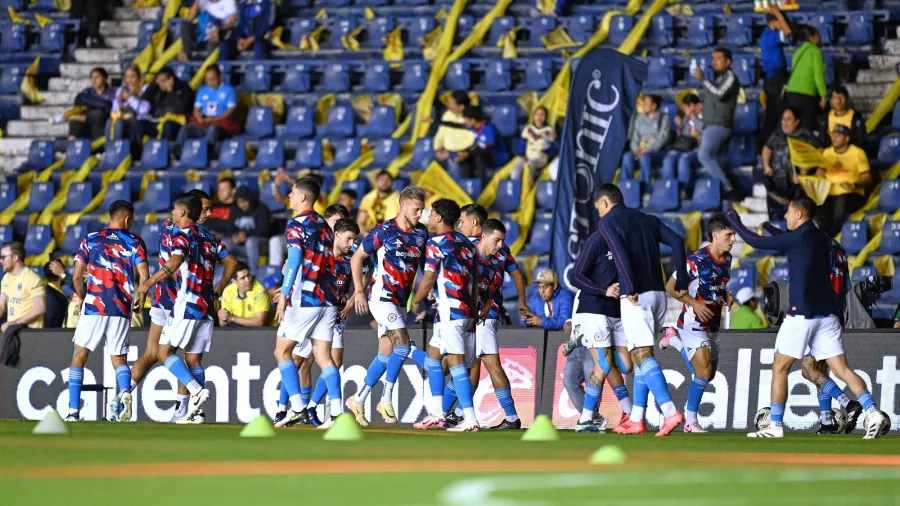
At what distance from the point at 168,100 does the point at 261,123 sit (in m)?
1.63

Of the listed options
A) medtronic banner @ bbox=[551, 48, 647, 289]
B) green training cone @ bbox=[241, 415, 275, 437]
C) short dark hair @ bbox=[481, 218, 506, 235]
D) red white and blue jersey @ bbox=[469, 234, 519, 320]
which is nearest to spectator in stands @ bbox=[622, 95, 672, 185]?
medtronic banner @ bbox=[551, 48, 647, 289]

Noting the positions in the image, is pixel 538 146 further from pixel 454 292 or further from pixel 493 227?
pixel 454 292

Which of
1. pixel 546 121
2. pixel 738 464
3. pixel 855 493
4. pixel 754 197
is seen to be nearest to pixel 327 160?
pixel 546 121

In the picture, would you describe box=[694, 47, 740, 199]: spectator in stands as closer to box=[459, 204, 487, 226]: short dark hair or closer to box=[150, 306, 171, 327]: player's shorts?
box=[459, 204, 487, 226]: short dark hair

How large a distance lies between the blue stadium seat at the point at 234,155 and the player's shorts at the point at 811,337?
12.6 metres

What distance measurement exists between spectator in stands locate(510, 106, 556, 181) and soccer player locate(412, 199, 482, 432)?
25.4 feet

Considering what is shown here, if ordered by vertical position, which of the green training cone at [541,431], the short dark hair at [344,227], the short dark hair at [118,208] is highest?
the short dark hair at [118,208]

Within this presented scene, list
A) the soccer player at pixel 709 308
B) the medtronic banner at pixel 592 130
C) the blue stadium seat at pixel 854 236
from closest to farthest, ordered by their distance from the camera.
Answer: the soccer player at pixel 709 308 → the medtronic banner at pixel 592 130 → the blue stadium seat at pixel 854 236

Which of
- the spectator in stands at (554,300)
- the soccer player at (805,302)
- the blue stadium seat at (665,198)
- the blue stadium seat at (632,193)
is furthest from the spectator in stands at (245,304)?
the soccer player at (805,302)

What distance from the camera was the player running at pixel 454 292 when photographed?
42.2 feet

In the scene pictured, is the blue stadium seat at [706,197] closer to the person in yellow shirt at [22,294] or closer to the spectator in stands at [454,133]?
the spectator in stands at [454,133]

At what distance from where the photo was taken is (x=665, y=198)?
65.2ft

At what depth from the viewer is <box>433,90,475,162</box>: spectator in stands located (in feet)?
69.8

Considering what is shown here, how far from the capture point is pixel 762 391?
15.0 m
